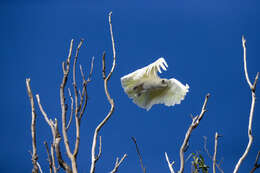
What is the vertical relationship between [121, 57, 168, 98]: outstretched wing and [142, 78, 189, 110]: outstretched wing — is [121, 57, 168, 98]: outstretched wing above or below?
above

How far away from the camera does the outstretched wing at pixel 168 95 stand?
2.81ft

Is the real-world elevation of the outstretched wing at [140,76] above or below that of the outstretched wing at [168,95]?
above

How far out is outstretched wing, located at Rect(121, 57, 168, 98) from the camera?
89 centimetres

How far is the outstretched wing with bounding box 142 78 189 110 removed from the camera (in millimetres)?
857

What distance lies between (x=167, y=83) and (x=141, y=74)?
73 mm

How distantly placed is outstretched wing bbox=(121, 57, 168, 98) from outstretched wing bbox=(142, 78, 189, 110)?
0.04 metres

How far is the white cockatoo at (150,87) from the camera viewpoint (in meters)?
0.88

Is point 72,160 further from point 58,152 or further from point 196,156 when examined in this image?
point 196,156

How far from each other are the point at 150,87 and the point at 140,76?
46mm

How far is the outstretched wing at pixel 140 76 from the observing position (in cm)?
89

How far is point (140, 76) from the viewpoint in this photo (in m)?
0.89

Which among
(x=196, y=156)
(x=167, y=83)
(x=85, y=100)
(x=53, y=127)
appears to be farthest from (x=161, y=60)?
(x=196, y=156)

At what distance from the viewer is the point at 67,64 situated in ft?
2.43

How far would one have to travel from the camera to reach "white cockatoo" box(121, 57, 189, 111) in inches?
34.8
